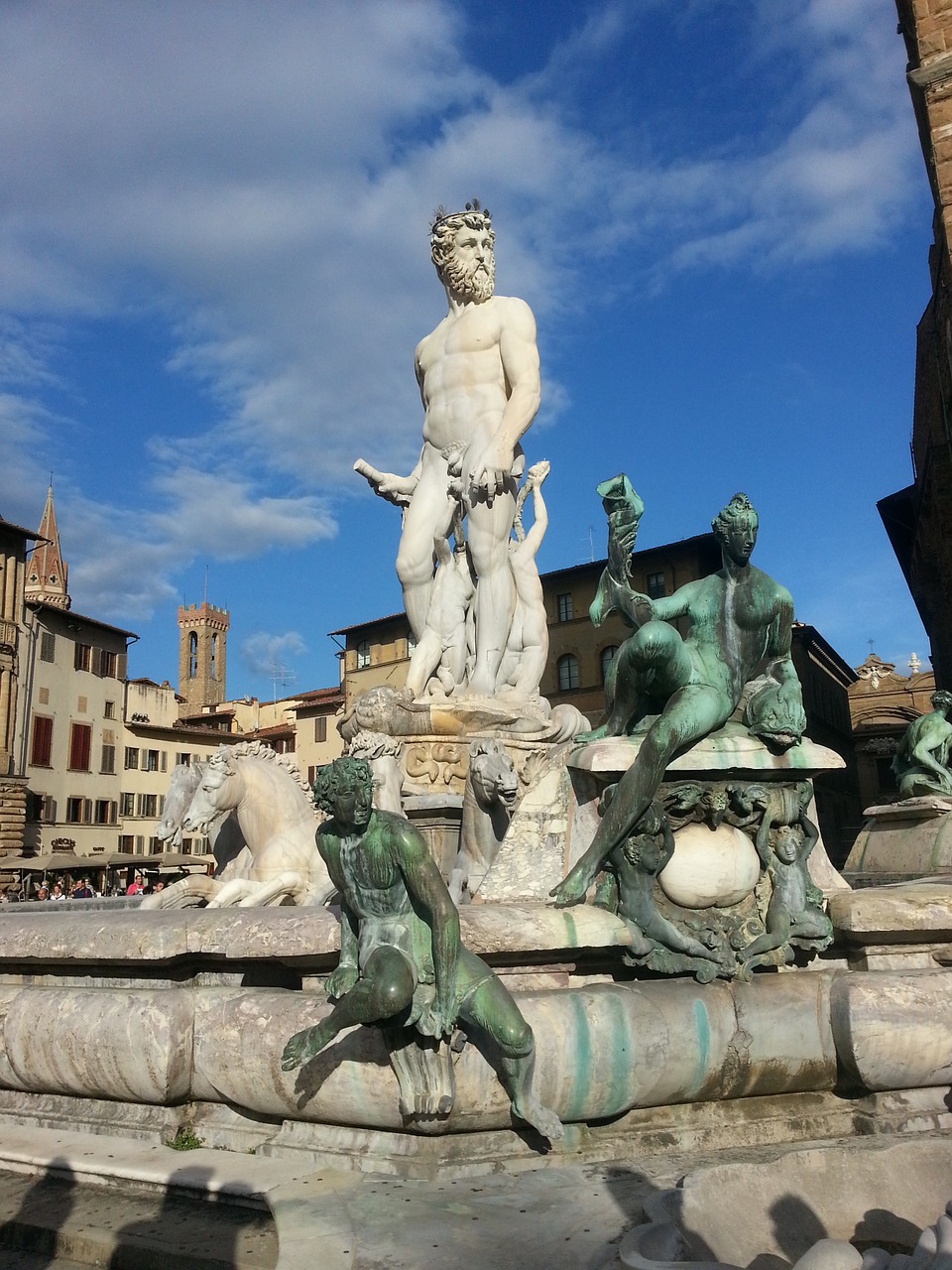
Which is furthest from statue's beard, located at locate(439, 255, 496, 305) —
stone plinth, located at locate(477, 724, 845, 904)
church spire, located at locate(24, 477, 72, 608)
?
church spire, located at locate(24, 477, 72, 608)

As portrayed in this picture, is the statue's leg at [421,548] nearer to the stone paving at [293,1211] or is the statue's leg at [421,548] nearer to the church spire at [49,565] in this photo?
the stone paving at [293,1211]

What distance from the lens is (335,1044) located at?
11.3 ft

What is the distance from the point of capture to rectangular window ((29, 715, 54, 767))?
4472 cm

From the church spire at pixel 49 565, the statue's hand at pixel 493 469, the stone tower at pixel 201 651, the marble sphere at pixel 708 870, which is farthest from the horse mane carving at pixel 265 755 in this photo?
the stone tower at pixel 201 651

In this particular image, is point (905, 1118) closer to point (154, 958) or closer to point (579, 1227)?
point (579, 1227)

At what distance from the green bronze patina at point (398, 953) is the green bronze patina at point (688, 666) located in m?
0.84

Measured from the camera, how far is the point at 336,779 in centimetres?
326

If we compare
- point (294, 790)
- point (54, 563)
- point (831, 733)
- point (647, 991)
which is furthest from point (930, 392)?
point (54, 563)

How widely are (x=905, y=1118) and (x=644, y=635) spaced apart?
6.29 feet

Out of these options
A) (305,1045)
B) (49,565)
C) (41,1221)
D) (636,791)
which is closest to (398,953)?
(305,1045)

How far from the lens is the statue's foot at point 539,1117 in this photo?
3.29m

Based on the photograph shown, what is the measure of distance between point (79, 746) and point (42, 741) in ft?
9.63

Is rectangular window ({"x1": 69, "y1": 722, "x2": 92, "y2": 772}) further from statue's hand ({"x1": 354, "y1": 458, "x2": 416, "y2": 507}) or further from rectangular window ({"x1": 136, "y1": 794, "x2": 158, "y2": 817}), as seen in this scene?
statue's hand ({"x1": 354, "y1": 458, "x2": 416, "y2": 507})

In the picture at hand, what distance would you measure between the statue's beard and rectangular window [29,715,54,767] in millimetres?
40316
